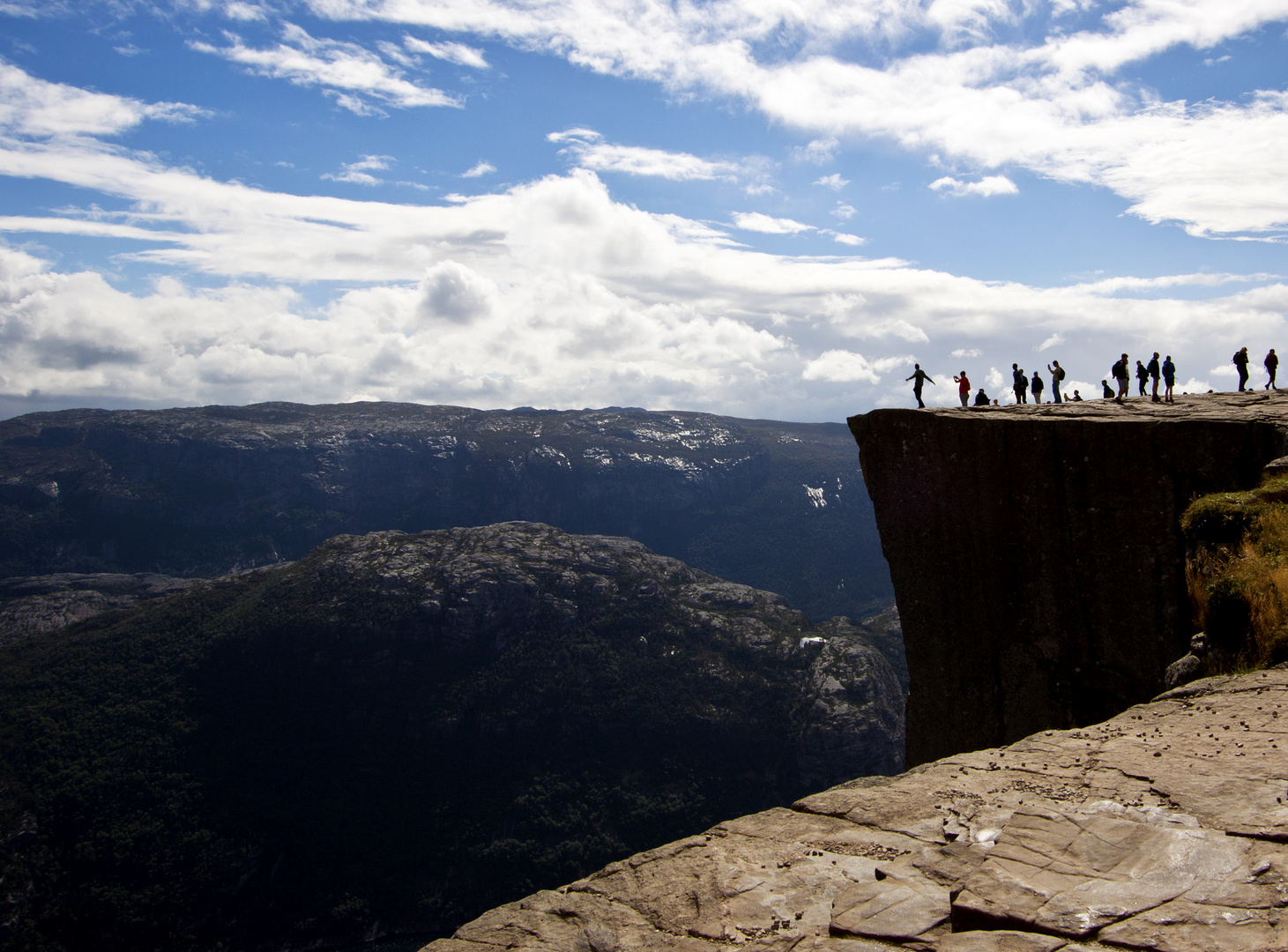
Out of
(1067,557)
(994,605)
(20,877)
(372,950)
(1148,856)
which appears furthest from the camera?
(372,950)

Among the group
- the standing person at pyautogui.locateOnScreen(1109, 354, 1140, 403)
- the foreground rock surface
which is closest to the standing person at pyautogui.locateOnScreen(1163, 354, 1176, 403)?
the standing person at pyautogui.locateOnScreen(1109, 354, 1140, 403)

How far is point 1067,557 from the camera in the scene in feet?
85.3

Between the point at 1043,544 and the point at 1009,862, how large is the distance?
1862cm

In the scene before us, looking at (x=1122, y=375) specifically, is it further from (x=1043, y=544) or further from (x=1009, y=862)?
(x=1009, y=862)

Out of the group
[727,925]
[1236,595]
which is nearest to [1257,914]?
[727,925]

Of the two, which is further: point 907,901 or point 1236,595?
point 1236,595

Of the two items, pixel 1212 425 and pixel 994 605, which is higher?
pixel 1212 425

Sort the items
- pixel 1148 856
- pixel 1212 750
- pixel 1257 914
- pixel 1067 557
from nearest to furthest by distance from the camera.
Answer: pixel 1257 914 < pixel 1148 856 < pixel 1212 750 < pixel 1067 557

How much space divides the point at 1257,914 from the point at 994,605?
66.9 feet

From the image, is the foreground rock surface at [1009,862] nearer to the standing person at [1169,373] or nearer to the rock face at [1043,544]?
the rock face at [1043,544]

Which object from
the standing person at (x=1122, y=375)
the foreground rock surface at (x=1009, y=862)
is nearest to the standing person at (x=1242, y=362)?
the standing person at (x=1122, y=375)

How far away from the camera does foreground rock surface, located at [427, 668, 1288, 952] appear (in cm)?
899

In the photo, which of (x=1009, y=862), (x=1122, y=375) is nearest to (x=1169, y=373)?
(x=1122, y=375)

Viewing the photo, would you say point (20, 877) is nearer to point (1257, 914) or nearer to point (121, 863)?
point (121, 863)
